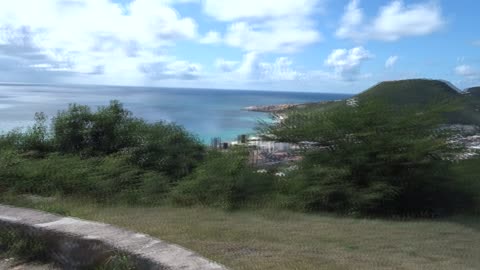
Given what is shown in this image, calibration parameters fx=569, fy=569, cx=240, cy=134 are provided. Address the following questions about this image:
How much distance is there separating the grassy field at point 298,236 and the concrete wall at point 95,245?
53cm

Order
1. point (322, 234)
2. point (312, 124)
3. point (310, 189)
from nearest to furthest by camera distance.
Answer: point (322, 234)
point (310, 189)
point (312, 124)

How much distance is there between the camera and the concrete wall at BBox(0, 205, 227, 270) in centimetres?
402

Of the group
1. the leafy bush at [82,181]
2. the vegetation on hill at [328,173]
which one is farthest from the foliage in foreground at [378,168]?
the leafy bush at [82,181]

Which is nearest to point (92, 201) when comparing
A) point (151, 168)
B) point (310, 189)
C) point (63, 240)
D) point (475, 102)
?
point (151, 168)

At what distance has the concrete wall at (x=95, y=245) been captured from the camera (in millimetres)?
4023

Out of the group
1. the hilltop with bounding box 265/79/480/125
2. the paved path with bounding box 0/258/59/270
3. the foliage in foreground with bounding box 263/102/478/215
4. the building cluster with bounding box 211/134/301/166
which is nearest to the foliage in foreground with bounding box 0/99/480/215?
the foliage in foreground with bounding box 263/102/478/215

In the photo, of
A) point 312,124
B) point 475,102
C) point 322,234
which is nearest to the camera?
point 322,234

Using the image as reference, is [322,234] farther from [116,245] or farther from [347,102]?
[347,102]

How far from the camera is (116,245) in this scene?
4418 mm

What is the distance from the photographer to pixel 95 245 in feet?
14.9

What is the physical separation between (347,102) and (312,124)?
1.21m

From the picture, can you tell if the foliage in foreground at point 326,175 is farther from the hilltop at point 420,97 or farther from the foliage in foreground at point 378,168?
the hilltop at point 420,97

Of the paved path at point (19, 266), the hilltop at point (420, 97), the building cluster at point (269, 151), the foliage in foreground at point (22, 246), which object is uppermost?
the hilltop at point (420, 97)

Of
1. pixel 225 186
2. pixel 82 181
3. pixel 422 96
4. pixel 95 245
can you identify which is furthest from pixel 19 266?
pixel 422 96
